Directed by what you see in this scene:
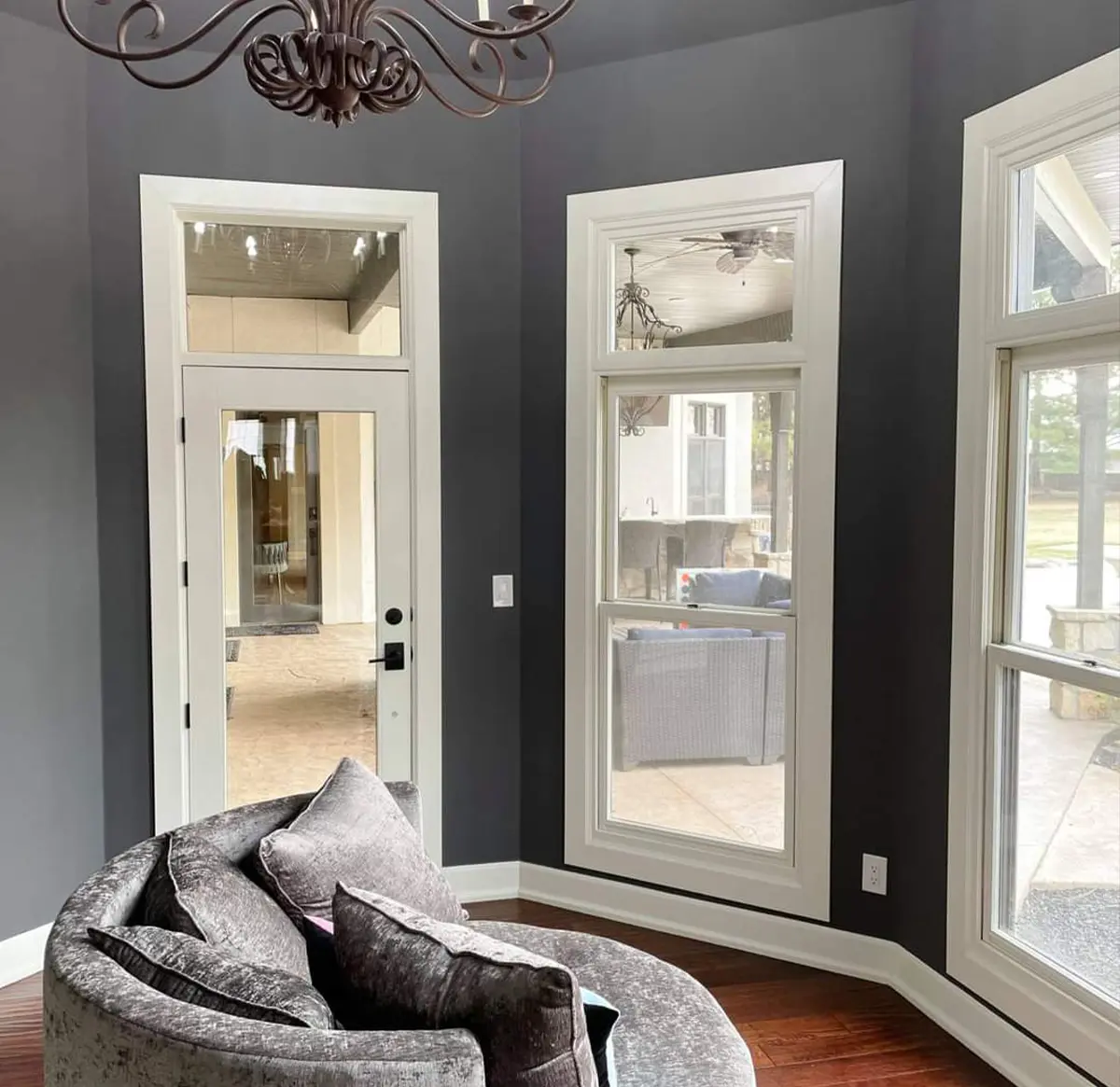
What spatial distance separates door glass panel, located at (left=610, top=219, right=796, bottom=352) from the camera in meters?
3.27

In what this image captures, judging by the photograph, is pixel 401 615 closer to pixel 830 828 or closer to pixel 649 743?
pixel 649 743

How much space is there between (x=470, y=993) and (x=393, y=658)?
233 centimetres

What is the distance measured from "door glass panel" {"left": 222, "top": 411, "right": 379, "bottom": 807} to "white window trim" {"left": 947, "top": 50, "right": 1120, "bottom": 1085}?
1.94 meters

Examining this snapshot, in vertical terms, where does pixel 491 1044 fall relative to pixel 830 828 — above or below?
above

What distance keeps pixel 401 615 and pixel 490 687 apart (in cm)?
42

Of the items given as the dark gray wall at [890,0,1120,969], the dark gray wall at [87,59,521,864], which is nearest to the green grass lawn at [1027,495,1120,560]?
the dark gray wall at [890,0,1120,969]

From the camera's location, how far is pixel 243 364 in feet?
11.4

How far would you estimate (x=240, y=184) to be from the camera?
3.41m

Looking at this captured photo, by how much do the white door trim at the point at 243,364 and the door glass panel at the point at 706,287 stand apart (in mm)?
678

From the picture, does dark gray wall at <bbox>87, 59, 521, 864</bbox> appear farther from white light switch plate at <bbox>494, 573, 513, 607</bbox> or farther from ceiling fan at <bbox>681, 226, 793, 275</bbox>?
ceiling fan at <bbox>681, 226, 793, 275</bbox>

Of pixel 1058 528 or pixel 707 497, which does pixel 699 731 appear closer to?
pixel 707 497

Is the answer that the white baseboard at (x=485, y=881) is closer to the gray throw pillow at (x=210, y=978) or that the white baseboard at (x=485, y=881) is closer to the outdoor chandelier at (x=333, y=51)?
the gray throw pillow at (x=210, y=978)

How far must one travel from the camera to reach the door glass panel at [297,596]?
355cm

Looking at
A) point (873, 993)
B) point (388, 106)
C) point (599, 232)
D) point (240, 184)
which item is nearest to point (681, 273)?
point (599, 232)
